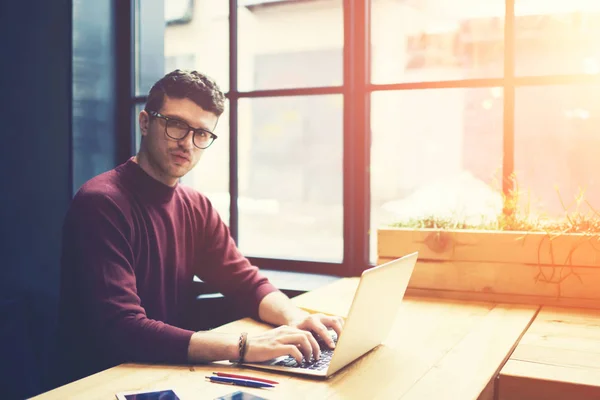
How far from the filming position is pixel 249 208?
293 centimetres

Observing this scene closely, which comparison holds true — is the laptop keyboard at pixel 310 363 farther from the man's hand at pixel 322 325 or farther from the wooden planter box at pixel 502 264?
the wooden planter box at pixel 502 264

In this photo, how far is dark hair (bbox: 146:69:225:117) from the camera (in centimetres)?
180

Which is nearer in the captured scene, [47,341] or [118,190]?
[118,190]

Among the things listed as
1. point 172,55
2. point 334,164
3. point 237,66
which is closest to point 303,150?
point 334,164

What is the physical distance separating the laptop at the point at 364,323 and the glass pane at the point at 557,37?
1.27 meters

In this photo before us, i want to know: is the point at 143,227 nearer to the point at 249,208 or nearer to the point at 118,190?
the point at 118,190

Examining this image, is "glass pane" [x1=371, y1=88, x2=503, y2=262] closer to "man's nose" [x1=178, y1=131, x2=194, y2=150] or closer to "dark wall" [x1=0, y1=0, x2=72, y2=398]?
"man's nose" [x1=178, y1=131, x2=194, y2=150]

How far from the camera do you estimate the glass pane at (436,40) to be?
2.40m

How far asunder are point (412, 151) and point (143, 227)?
1.28m

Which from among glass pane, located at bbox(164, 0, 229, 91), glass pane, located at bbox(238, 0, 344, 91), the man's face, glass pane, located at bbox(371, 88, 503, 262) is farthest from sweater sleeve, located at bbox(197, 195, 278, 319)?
glass pane, located at bbox(164, 0, 229, 91)

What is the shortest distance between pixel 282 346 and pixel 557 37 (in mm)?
1739

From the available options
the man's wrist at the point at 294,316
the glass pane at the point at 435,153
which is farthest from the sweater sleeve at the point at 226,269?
the glass pane at the point at 435,153

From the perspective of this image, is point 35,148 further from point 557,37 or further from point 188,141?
point 557,37

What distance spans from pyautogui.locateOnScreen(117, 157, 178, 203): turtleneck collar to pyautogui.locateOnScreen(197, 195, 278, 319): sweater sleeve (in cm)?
24
